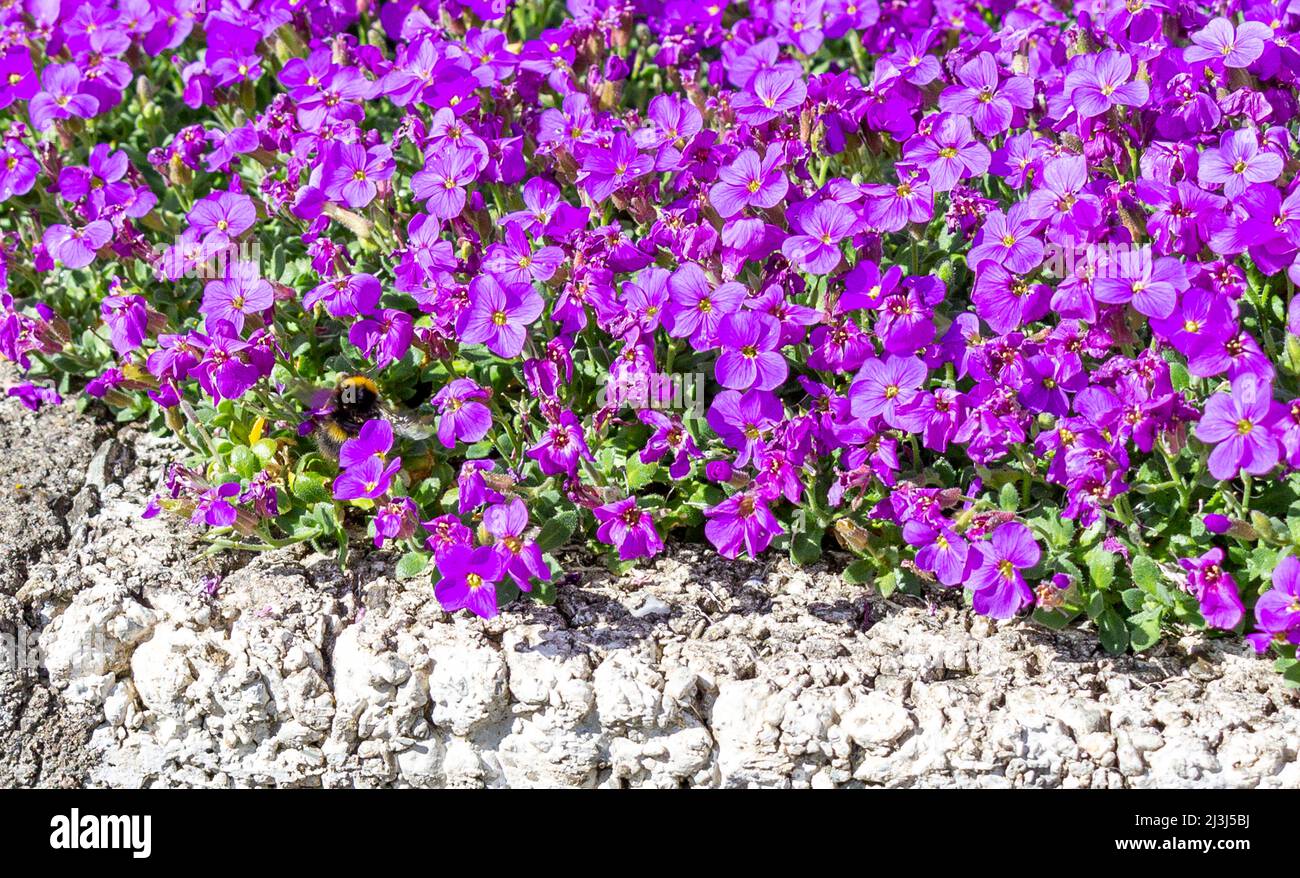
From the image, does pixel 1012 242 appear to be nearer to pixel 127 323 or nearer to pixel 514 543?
pixel 514 543

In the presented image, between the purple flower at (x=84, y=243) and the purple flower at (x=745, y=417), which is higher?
the purple flower at (x=84, y=243)

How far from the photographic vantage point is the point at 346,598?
3.74 m

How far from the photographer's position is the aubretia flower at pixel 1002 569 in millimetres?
3305

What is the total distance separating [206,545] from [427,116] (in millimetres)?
1698

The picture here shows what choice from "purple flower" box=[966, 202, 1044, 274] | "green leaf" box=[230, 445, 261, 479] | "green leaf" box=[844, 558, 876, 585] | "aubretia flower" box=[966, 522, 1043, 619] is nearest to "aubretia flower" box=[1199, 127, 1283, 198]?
"purple flower" box=[966, 202, 1044, 274]

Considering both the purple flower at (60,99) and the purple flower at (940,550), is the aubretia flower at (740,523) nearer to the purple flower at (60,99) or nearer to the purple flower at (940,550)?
the purple flower at (940,550)

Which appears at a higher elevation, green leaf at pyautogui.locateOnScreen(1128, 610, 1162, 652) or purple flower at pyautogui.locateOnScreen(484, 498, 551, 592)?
purple flower at pyautogui.locateOnScreen(484, 498, 551, 592)

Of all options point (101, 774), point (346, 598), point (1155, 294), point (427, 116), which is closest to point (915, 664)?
point (1155, 294)

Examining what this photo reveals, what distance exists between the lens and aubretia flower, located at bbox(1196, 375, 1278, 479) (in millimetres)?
3049

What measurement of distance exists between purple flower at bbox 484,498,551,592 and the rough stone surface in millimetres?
214

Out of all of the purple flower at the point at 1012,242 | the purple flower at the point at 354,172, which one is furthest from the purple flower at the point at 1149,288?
the purple flower at the point at 354,172

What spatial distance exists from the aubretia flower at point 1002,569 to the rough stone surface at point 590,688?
225 millimetres

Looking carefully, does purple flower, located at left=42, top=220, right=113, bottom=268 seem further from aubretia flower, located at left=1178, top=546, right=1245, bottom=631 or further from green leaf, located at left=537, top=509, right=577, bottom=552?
aubretia flower, located at left=1178, top=546, right=1245, bottom=631

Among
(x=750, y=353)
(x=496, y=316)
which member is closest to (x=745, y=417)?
(x=750, y=353)
